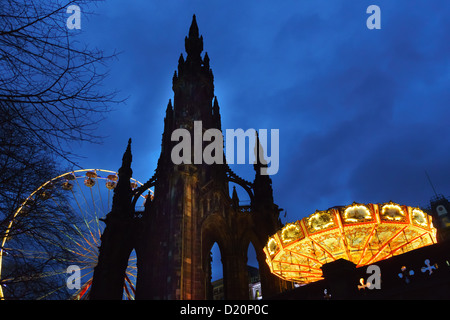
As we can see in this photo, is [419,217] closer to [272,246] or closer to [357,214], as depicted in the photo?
[357,214]

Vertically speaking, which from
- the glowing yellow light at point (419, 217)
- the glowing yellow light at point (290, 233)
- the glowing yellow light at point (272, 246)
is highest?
the glowing yellow light at point (419, 217)

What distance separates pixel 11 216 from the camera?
6242 millimetres

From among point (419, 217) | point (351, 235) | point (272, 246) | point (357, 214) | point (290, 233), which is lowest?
point (272, 246)

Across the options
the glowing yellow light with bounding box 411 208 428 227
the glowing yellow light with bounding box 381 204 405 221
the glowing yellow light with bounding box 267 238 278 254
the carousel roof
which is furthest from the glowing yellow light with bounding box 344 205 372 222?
the glowing yellow light with bounding box 267 238 278 254

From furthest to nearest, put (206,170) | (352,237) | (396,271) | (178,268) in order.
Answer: (206,170) → (178,268) → (352,237) → (396,271)

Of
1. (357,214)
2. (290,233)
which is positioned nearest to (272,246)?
(290,233)

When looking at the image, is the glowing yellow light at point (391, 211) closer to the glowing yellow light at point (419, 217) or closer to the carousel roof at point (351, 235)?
the carousel roof at point (351, 235)

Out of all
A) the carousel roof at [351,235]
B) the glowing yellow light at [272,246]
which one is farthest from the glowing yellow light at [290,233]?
the glowing yellow light at [272,246]

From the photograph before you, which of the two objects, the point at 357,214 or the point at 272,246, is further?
the point at 272,246

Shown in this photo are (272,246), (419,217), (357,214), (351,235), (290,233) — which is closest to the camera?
(357,214)

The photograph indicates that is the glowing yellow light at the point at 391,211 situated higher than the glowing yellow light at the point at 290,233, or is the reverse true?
the glowing yellow light at the point at 391,211
